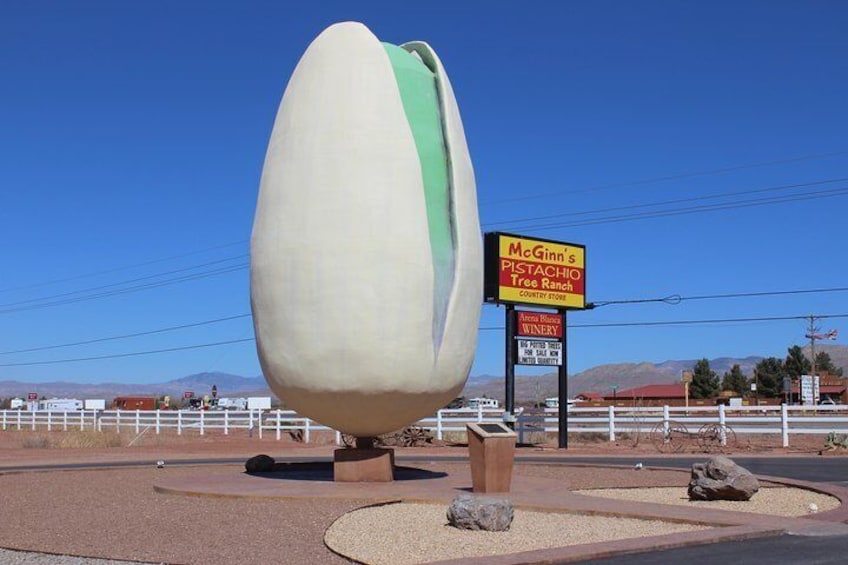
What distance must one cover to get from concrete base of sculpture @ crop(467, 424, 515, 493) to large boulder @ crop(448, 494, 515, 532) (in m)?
2.81

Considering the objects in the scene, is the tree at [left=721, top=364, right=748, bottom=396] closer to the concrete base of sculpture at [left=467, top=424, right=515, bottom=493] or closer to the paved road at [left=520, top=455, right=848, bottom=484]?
the paved road at [left=520, top=455, right=848, bottom=484]

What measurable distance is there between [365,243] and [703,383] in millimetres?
85482

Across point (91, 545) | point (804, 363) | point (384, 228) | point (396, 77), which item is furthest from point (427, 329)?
point (804, 363)

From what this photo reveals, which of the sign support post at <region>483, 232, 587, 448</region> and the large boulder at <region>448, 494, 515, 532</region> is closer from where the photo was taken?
the large boulder at <region>448, 494, 515, 532</region>

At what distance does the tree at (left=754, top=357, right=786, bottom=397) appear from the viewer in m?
92.2

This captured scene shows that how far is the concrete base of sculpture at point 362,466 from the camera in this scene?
14172mm

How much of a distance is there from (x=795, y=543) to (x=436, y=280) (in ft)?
18.8

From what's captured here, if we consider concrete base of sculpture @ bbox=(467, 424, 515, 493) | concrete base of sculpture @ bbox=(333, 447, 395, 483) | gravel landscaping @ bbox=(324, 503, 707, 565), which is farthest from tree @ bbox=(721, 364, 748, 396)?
gravel landscaping @ bbox=(324, 503, 707, 565)

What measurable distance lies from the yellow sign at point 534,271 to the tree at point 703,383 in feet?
219

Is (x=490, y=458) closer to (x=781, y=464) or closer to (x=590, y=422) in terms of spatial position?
(x=781, y=464)

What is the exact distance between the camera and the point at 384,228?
12.8 m

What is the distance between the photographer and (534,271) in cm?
2720

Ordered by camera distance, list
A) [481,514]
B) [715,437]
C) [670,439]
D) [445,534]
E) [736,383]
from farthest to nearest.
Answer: [736,383]
[670,439]
[715,437]
[481,514]
[445,534]

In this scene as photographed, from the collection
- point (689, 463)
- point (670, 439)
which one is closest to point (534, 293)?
point (670, 439)
